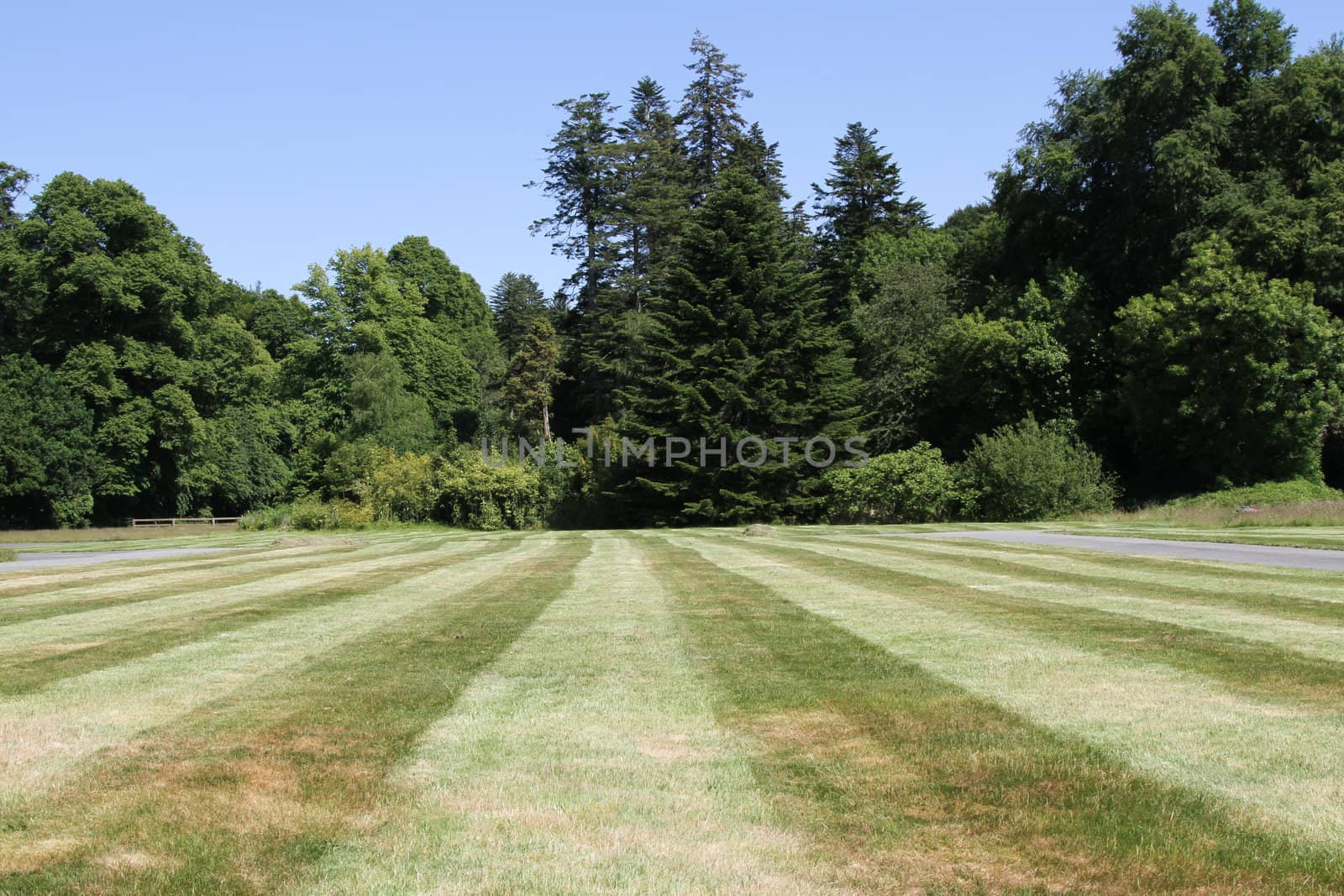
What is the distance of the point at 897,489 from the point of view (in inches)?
1607

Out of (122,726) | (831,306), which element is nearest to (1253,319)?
(831,306)

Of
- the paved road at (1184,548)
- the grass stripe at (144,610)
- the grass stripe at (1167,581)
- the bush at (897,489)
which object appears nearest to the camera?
the grass stripe at (144,610)

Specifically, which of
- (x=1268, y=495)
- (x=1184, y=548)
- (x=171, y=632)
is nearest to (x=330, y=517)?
(x=1184, y=548)

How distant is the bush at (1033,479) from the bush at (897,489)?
1.13 m

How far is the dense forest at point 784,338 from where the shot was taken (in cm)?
3794

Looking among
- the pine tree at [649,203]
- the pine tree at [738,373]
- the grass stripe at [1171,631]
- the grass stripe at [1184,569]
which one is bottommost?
the grass stripe at [1171,631]

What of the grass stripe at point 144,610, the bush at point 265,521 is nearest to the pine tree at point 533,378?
the bush at point 265,521

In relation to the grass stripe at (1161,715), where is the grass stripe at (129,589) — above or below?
below

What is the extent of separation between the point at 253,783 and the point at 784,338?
138ft

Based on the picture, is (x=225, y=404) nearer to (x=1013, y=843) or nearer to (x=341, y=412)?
(x=341, y=412)

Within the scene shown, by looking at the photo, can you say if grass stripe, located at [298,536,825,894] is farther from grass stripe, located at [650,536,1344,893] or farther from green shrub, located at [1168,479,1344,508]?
green shrub, located at [1168,479,1344,508]

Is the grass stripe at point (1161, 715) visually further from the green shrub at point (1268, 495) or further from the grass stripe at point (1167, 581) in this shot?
the green shrub at point (1268, 495)

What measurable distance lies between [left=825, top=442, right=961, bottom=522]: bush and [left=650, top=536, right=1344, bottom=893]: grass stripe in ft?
111

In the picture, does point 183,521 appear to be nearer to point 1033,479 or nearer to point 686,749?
point 1033,479
